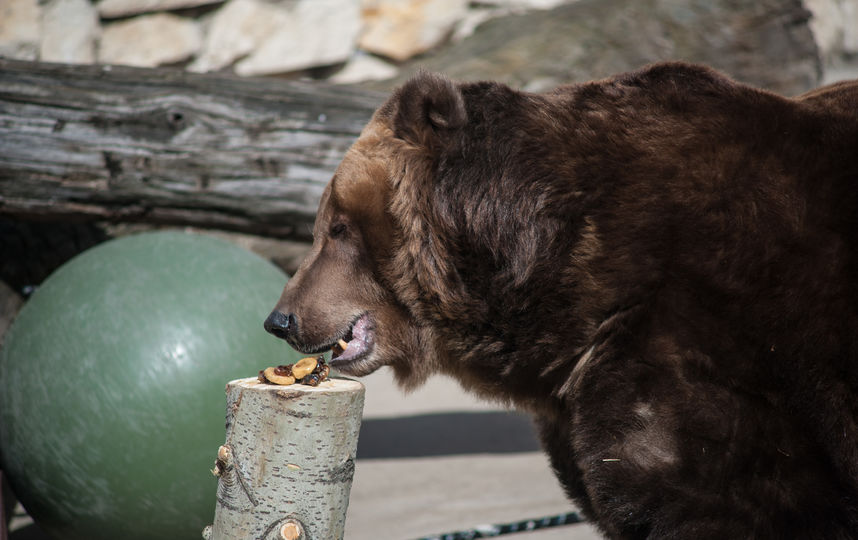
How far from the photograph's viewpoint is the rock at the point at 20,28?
22.6 feet

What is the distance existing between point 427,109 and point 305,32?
5.92 meters

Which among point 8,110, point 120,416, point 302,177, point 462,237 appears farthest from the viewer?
point 302,177

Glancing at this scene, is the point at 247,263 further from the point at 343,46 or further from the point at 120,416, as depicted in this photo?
the point at 343,46

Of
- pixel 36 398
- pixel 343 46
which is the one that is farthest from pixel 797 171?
pixel 343 46

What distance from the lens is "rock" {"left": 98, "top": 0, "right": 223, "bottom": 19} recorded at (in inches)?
295

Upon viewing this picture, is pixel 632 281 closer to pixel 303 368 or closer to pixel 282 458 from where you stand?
pixel 303 368

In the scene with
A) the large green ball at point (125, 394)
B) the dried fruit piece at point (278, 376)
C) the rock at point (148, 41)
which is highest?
the rock at point (148, 41)

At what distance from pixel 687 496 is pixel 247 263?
7.33 ft

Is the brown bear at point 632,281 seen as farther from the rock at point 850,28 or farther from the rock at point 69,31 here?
the rock at point 850,28

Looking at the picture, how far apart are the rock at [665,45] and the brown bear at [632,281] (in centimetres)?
354

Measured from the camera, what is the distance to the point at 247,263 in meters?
3.74

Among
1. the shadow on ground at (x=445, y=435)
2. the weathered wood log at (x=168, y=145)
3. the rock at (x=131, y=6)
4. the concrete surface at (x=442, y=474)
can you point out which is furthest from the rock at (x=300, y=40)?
the shadow on ground at (x=445, y=435)

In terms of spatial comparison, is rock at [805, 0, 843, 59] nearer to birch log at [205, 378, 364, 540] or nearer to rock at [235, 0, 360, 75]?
rock at [235, 0, 360, 75]

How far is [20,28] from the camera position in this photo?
22.9 feet
